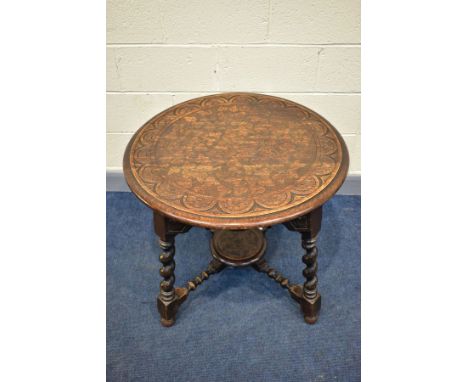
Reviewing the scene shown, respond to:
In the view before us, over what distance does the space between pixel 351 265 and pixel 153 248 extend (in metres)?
0.91

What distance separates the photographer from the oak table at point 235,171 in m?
1.42

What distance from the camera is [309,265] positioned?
1.74 m

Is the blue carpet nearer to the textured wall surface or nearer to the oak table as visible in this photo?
the oak table

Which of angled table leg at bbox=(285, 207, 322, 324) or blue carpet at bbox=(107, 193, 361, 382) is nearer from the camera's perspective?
angled table leg at bbox=(285, 207, 322, 324)

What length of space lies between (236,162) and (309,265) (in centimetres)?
48

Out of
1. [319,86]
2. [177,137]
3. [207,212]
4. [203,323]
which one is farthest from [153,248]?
[319,86]

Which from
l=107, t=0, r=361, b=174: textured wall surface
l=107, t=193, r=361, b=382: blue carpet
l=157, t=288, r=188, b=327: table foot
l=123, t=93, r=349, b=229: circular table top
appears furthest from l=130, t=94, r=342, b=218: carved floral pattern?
l=107, t=193, r=361, b=382: blue carpet

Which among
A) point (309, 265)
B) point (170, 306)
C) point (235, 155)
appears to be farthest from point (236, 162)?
point (170, 306)

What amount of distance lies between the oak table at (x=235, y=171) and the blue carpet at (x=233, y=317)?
9 cm

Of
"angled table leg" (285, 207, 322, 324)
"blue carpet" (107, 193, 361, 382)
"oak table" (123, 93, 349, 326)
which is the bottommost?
"blue carpet" (107, 193, 361, 382)

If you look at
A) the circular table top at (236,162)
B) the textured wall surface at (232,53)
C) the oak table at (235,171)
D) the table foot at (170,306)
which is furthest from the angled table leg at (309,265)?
the textured wall surface at (232,53)

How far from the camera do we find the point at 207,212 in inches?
54.9

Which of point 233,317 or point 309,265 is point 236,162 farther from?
point 233,317

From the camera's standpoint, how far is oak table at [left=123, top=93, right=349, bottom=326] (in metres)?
1.42
